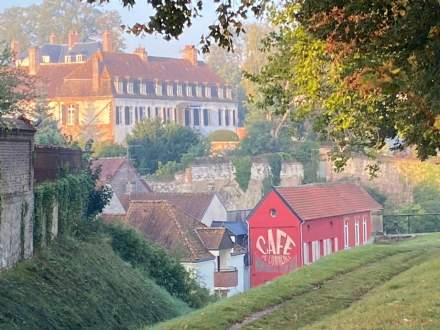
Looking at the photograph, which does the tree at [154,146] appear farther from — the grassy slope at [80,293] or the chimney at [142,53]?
the grassy slope at [80,293]

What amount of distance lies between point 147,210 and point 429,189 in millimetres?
25214

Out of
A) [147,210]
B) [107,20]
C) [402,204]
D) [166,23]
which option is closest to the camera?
[166,23]

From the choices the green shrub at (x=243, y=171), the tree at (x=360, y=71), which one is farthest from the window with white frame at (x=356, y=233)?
the tree at (x=360, y=71)

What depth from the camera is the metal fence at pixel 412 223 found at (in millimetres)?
54412

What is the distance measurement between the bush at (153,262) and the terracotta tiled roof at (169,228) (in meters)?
9.55

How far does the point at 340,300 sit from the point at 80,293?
19.2 feet

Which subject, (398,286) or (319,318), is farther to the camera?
(398,286)

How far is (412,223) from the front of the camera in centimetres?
5522

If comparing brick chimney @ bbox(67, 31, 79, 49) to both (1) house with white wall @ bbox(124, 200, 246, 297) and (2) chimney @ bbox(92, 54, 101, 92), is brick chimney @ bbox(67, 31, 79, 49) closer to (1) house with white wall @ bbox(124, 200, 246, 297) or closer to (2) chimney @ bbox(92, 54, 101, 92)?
(2) chimney @ bbox(92, 54, 101, 92)

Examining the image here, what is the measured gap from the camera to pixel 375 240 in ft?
164

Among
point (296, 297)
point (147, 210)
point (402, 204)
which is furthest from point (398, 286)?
point (402, 204)

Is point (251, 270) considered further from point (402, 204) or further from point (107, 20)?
point (107, 20)

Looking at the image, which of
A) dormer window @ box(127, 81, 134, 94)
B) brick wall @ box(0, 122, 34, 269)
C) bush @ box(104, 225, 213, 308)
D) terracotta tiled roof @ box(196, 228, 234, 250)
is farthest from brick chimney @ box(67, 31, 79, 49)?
brick wall @ box(0, 122, 34, 269)

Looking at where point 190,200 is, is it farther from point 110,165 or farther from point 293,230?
point 293,230
